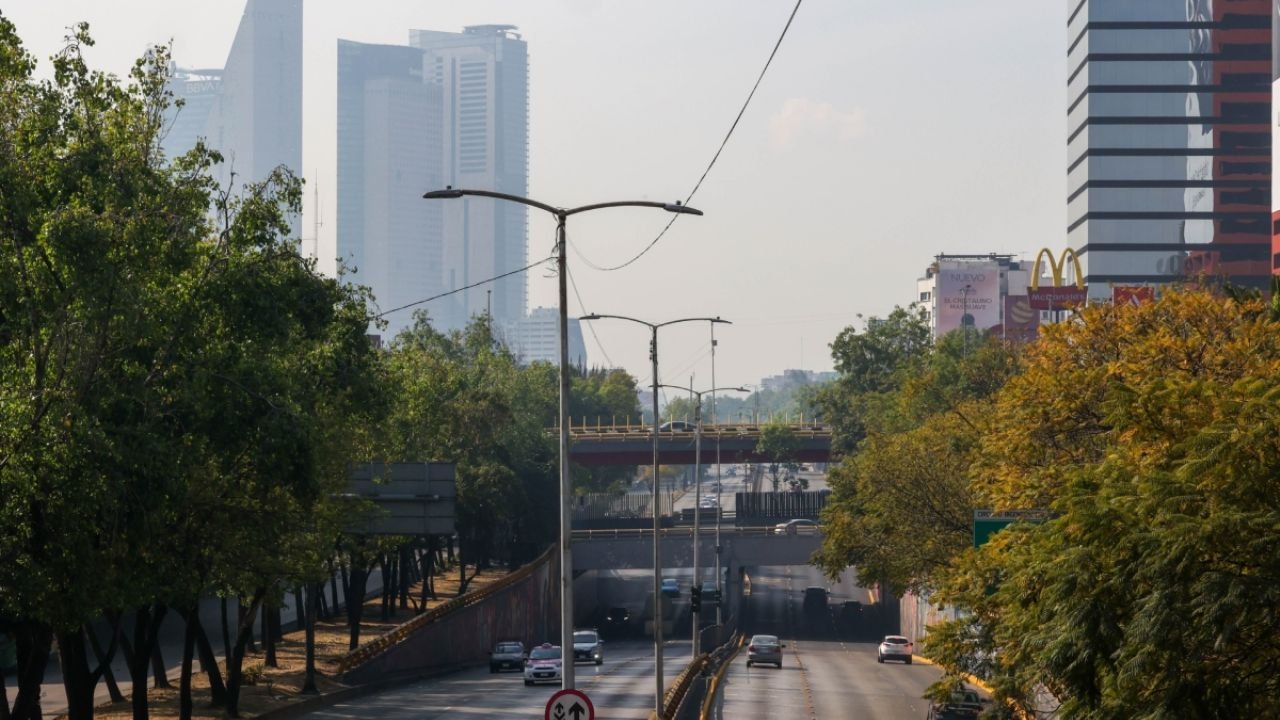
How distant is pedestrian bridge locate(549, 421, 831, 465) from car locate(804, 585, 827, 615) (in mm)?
12077

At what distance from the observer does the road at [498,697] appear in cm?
5388

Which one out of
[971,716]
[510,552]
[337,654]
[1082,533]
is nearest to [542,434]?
[510,552]

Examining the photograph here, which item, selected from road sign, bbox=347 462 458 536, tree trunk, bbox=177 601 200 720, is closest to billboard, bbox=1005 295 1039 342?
tree trunk, bbox=177 601 200 720

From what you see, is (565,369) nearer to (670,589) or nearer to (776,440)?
(776,440)

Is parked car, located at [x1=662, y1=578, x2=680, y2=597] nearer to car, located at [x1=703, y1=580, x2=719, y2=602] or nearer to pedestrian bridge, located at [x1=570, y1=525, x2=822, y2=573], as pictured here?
car, located at [x1=703, y1=580, x2=719, y2=602]

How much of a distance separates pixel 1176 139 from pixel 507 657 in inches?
4303

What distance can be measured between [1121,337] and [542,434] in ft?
252

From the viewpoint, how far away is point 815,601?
146000 mm

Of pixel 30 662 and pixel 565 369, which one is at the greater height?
pixel 565 369

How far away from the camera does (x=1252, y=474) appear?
22.8 meters

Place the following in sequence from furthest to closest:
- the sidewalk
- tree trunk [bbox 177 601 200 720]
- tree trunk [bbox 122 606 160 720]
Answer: the sidewalk → tree trunk [bbox 177 601 200 720] → tree trunk [bbox 122 606 160 720]

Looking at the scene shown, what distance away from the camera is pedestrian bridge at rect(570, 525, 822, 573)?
128500 mm

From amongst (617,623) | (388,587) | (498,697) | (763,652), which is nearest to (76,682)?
(498,697)

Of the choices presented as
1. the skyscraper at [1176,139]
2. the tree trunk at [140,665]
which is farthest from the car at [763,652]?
the skyscraper at [1176,139]
